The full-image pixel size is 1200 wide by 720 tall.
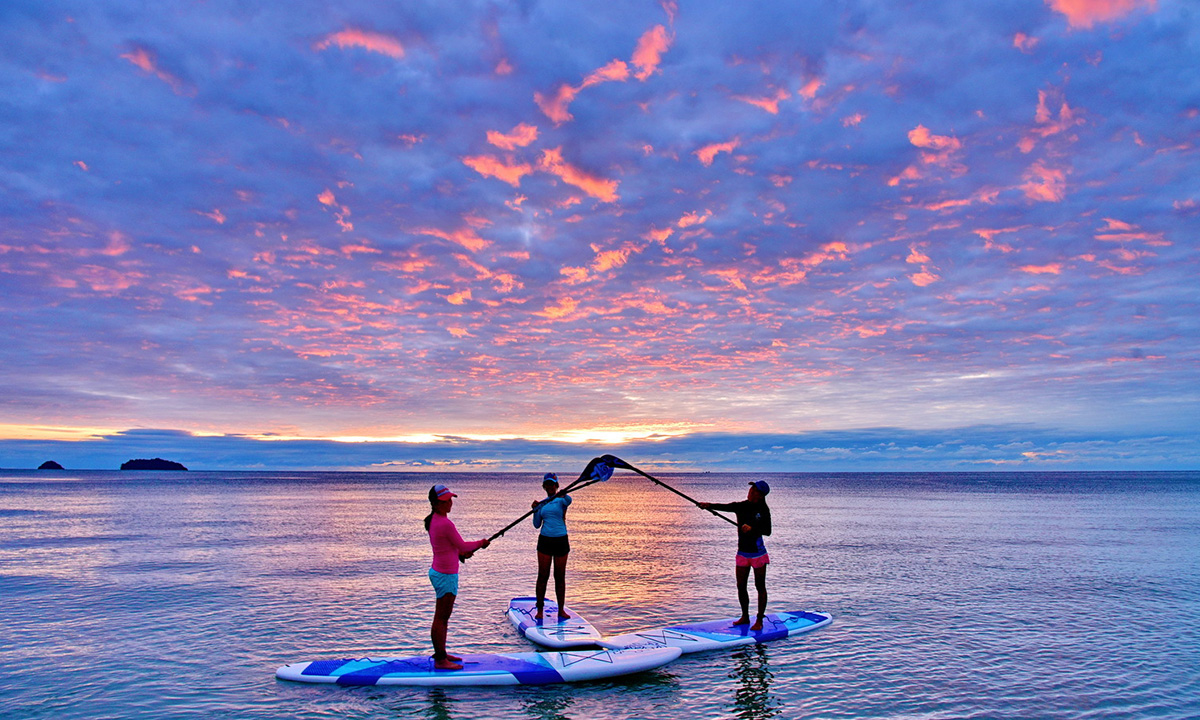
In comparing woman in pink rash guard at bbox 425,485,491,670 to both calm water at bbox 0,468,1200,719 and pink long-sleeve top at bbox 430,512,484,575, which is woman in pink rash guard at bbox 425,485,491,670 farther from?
calm water at bbox 0,468,1200,719

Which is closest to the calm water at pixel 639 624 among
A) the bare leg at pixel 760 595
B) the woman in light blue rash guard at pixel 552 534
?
the bare leg at pixel 760 595

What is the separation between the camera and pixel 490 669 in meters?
11.5

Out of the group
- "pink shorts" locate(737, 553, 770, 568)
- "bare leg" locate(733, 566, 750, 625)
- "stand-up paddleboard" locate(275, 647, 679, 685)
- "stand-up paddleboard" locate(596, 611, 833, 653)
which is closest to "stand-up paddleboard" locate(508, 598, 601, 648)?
"stand-up paddleboard" locate(596, 611, 833, 653)

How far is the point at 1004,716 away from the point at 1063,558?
2175 cm

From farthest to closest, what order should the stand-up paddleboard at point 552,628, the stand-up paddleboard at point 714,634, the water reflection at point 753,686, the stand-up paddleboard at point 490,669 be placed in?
the stand-up paddleboard at point 552,628 < the stand-up paddleboard at point 714,634 < the stand-up paddleboard at point 490,669 < the water reflection at point 753,686

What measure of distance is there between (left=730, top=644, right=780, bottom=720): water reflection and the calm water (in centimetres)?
5

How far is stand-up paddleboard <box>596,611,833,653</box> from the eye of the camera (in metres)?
13.2

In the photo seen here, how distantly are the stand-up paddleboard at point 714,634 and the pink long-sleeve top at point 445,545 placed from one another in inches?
150

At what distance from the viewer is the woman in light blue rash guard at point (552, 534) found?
14039 millimetres

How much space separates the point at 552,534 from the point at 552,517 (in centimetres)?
43

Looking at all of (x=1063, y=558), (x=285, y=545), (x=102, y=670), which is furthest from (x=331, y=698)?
(x=1063, y=558)

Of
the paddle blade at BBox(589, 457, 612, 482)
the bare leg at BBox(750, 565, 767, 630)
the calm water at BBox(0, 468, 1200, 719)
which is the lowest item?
the calm water at BBox(0, 468, 1200, 719)

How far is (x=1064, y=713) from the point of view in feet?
33.9

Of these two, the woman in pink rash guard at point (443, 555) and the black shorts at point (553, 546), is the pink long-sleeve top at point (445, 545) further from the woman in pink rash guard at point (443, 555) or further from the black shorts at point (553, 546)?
the black shorts at point (553, 546)
